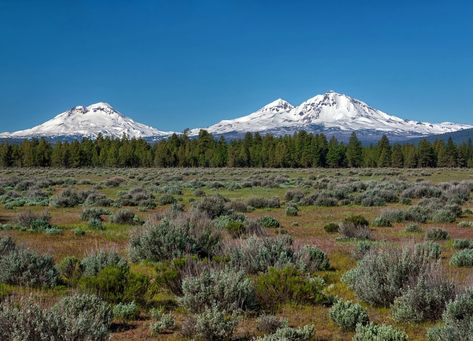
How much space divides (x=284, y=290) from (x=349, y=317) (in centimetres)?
146

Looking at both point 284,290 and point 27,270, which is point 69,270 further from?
point 284,290

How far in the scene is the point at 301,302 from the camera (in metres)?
8.20

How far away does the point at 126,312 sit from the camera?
7480 mm

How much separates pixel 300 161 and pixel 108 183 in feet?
201

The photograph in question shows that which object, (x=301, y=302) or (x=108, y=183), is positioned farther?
(x=108, y=183)

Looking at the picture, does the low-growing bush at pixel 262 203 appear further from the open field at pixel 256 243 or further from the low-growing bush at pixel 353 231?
the low-growing bush at pixel 353 231

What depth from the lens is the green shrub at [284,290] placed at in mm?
8086

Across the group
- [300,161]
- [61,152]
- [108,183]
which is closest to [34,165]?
[61,152]

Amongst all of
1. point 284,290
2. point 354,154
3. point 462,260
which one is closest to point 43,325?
point 284,290

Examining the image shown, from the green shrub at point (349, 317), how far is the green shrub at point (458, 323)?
0.98 meters

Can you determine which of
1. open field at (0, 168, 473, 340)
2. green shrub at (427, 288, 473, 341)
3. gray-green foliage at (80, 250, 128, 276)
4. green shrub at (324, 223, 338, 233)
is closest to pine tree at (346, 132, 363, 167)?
open field at (0, 168, 473, 340)

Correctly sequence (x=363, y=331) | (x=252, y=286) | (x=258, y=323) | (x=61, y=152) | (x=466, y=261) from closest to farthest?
(x=363, y=331)
(x=258, y=323)
(x=252, y=286)
(x=466, y=261)
(x=61, y=152)

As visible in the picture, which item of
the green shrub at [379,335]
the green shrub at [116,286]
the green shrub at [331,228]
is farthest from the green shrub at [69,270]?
the green shrub at [331,228]

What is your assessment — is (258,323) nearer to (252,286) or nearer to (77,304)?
(252,286)
